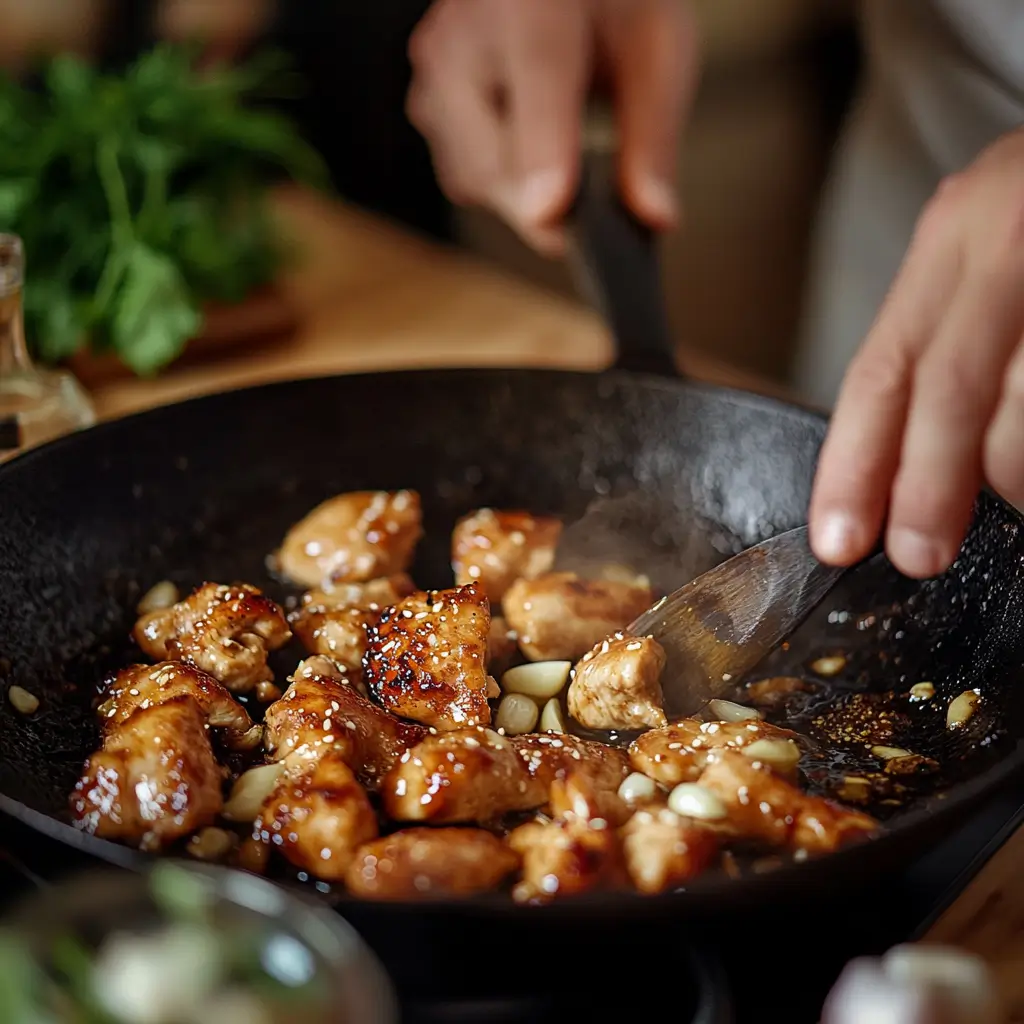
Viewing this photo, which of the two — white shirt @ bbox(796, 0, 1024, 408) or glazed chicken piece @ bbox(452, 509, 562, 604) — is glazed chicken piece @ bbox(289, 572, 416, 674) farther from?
white shirt @ bbox(796, 0, 1024, 408)

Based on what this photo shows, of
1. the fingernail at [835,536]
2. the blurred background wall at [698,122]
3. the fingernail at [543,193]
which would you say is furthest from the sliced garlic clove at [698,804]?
the blurred background wall at [698,122]

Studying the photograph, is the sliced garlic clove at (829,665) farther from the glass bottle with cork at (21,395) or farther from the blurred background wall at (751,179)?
the blurred background wall at (751,179)

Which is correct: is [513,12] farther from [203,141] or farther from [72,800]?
[72,800]

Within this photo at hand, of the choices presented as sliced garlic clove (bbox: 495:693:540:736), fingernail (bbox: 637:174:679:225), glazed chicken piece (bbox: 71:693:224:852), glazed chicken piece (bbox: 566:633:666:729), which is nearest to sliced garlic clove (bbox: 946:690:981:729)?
glazed chicken piece (bbox: 566:633:666:729)

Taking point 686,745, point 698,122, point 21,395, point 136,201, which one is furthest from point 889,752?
point 698,122

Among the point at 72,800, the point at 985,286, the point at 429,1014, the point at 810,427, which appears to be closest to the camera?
the point at 429,1014

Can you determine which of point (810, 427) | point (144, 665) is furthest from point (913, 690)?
point (144, 665)
